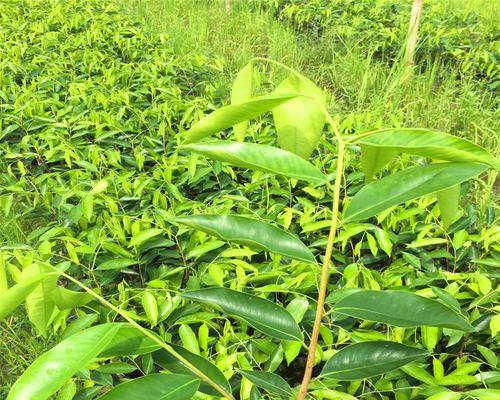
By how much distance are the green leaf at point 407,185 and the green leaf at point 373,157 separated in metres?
0.02

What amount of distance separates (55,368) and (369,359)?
1.49ft

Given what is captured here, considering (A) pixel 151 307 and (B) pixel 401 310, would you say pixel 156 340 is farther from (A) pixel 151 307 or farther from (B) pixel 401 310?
→ (A) pixel 151 307

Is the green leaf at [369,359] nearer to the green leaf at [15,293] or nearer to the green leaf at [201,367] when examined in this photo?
the green leaf at [201,367]

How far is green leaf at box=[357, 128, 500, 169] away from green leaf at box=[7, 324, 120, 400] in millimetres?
399

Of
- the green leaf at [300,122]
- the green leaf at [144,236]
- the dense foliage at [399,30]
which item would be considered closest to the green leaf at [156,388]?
the green leaf at [300,122]

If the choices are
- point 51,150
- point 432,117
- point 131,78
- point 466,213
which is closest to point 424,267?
point 466,213

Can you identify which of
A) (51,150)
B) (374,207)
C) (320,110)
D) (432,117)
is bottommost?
(432,117)

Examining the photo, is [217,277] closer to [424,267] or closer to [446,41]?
[424,267]

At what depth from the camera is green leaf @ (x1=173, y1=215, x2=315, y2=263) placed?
682 mm

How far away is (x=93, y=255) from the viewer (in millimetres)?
1439

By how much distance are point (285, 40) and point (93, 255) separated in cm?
290

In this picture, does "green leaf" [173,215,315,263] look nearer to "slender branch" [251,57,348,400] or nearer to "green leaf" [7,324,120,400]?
"slender branch" [251,57,348,400]

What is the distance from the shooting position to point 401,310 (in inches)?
26.8

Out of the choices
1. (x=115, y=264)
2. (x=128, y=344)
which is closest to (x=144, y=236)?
(x=115, y=264)
